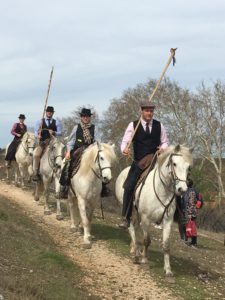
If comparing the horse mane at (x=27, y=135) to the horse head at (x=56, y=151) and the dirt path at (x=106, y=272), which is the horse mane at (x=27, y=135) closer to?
the horse head at (x=56, y=151)

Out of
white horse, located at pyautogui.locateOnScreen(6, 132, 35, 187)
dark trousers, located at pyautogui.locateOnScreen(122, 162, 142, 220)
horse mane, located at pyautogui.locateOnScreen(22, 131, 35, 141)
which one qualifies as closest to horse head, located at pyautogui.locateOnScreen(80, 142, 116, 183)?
dark trousers, located at pyautogui.locateOnScreen(122, 162, 142, 220)

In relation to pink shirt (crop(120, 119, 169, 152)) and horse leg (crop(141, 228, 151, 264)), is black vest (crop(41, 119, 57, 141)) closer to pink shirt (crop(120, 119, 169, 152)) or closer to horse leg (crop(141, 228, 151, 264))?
pink shirt (crop(120, 119, 169, 152))

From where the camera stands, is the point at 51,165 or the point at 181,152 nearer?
the point at 181,152

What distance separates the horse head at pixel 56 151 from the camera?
45.9 ft

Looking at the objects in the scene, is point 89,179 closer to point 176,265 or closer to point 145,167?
point 145,167

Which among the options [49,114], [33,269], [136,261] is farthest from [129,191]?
[49,114]

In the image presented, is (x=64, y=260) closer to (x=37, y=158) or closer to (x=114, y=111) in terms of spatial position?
(x=37, y=158)

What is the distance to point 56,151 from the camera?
46.7ft

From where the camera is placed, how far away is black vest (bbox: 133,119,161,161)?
9.35 metres

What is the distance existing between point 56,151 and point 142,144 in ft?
17.5

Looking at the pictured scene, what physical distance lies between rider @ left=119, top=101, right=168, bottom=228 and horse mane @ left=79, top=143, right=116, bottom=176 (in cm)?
80

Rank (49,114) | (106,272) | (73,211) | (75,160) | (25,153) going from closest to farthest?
(106,272) → (75,160) → (73,211) → (49,114) → (25,153)

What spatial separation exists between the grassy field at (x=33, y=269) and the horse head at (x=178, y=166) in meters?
2.35

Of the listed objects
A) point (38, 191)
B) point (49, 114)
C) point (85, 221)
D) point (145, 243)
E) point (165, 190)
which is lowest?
point (145, 243)
